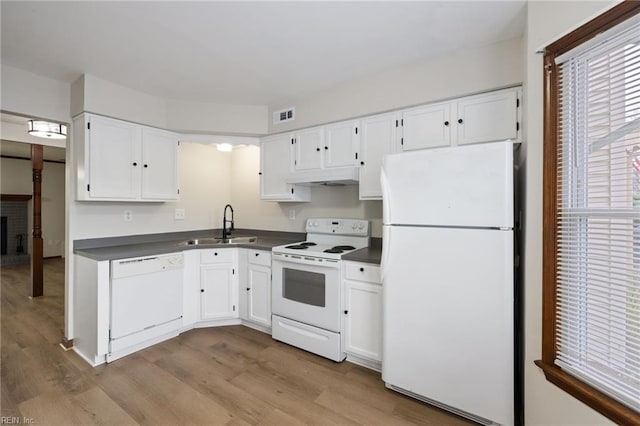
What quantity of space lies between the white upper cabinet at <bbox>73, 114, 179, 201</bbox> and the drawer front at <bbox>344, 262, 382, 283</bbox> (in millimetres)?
2180

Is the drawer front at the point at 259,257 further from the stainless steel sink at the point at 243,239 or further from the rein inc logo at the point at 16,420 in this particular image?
the rein inc logo at the point at 16,420

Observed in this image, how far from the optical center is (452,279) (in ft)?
5.69

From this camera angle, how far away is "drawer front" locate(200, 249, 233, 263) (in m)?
3.01

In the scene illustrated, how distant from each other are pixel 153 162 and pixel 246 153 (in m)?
1.27

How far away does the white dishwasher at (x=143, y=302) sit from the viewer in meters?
2.40

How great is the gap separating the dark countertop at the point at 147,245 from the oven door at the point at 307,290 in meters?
0.35

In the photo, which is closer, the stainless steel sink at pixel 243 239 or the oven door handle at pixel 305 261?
the oven door handle at pixel 305 261

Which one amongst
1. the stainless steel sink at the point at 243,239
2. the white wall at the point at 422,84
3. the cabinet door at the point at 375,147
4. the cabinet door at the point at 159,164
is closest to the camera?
the white wall at the point at 422,84

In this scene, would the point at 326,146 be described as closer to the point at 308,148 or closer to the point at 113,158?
the point at 308,148

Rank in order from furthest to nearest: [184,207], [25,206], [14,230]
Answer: [25,206] → [14,230] → [184,207]

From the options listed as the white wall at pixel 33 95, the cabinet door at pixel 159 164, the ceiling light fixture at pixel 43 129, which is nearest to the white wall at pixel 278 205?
the cabinet door at pixel 159 164

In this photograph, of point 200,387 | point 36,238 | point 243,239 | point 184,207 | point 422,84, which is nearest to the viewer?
point 200,387

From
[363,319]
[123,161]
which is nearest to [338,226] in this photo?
[363,319]

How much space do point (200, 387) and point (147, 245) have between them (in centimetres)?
162
